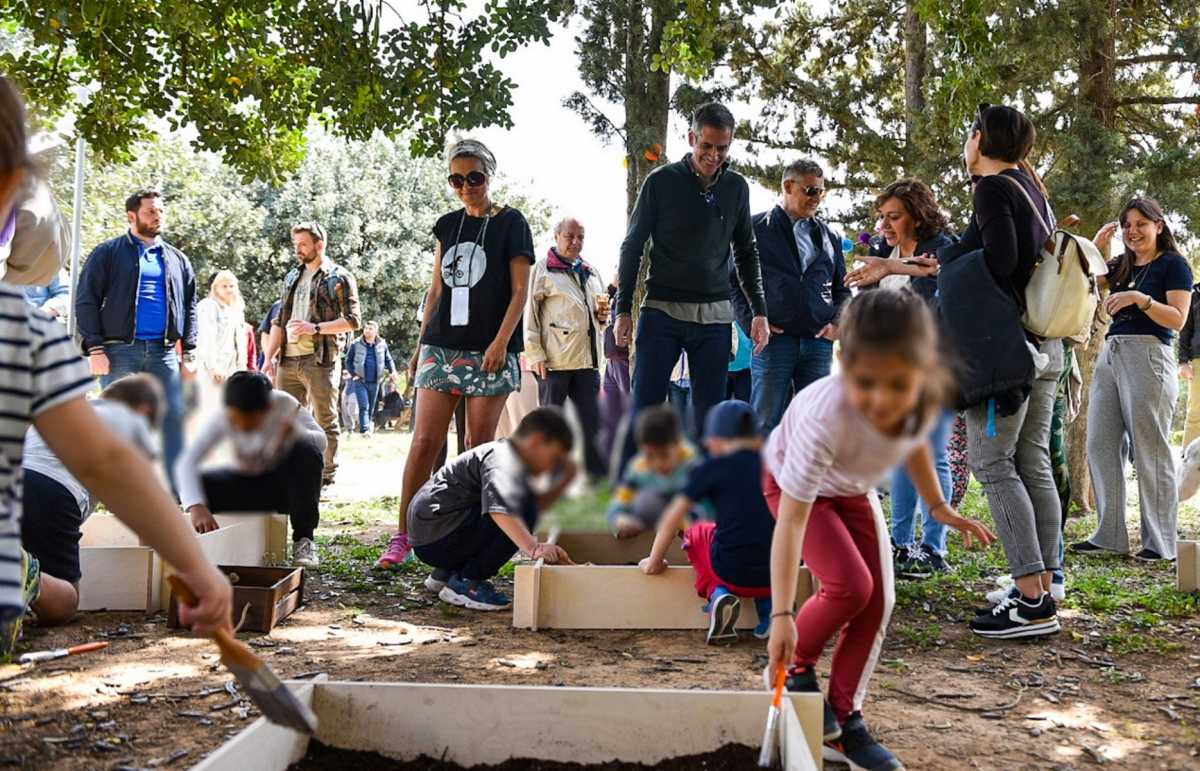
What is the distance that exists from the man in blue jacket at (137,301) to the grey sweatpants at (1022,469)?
3567mm

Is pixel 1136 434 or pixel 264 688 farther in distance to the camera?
pixel 1136 434

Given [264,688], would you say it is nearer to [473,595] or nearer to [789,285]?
[473,595]

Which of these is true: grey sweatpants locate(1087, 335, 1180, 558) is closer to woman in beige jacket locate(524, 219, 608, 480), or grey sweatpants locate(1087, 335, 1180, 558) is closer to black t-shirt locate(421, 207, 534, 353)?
woman in beige jacket locate(524, 219, 608, 480)

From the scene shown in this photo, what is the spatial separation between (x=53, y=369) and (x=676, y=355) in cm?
311

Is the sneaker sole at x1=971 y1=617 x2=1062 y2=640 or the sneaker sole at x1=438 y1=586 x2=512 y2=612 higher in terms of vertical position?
the sneaker sole at x1=971 y1=617 x2=1062 y2=640

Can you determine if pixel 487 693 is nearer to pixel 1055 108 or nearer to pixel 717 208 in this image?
pixel 717 208

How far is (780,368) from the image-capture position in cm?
526

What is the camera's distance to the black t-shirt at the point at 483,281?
268 centimetres

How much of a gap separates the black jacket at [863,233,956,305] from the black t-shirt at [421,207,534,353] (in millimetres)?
1064

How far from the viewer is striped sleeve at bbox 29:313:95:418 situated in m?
1.56

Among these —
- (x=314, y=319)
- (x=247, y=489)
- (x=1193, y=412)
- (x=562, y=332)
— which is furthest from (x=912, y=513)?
(x=1193, y=412)

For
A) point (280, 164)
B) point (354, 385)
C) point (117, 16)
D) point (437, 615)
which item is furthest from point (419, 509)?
point (354, 385)

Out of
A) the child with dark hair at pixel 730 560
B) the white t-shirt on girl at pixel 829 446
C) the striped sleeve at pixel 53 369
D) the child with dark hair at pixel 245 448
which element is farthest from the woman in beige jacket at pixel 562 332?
the child with dark hair at pixel 245 448

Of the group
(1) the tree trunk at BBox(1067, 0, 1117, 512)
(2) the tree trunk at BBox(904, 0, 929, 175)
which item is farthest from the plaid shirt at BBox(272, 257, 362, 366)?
(2) the tree trunk at BBox(904, 0, 929, 175)
